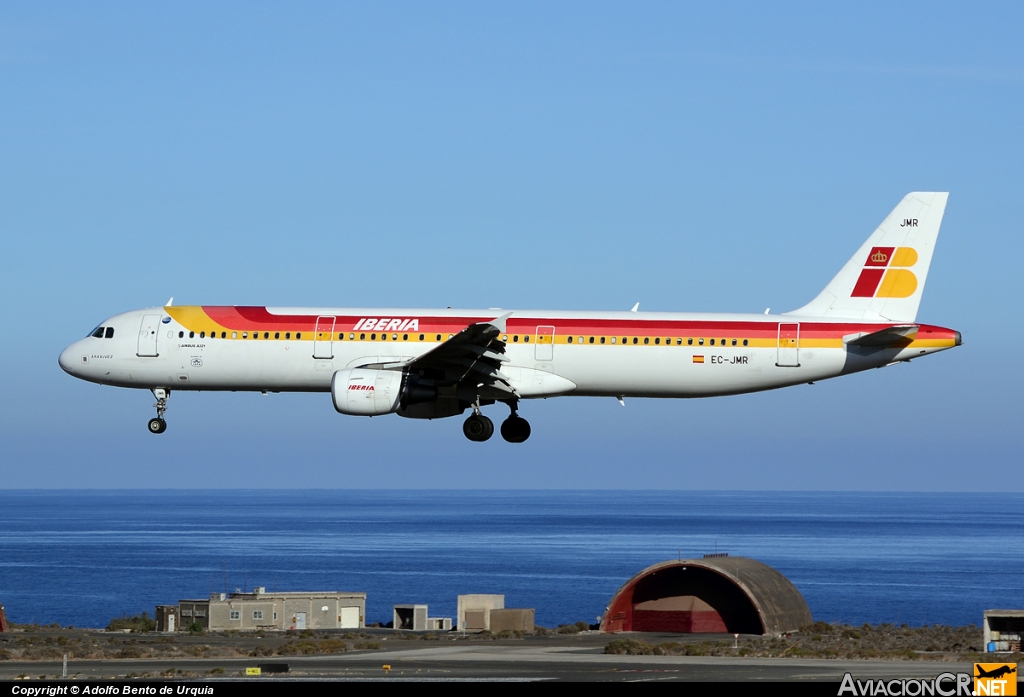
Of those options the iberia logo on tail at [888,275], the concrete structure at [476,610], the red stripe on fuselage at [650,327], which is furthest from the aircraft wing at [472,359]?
the concrete structure at [476,610]

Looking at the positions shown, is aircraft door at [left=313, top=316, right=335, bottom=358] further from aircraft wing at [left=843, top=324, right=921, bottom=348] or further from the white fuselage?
aircraft wing at [left=843, top=324, right=921, bottom=348]

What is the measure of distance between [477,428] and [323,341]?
618cm

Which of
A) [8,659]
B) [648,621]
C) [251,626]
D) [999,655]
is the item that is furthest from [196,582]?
[999,655]

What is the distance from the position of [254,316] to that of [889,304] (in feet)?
73.9

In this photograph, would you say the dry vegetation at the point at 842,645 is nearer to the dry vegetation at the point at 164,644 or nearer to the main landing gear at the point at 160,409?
the dry vegetation at the point at 164,644

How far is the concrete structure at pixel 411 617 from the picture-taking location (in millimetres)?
96688

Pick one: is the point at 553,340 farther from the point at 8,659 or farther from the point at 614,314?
the point at 8,659

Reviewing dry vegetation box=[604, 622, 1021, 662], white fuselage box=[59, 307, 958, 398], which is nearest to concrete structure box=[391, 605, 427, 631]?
dry vegetation box=[604, 622, 1021, 662]

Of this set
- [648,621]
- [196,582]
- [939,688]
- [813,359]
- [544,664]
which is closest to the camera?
[939,688]

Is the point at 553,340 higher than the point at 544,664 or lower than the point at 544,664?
higher

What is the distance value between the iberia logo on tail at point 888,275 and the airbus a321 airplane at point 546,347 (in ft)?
0.12

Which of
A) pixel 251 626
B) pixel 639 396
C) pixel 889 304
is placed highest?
pixel 889 304

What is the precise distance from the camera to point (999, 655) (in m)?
63.8

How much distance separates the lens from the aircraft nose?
1980 inches
